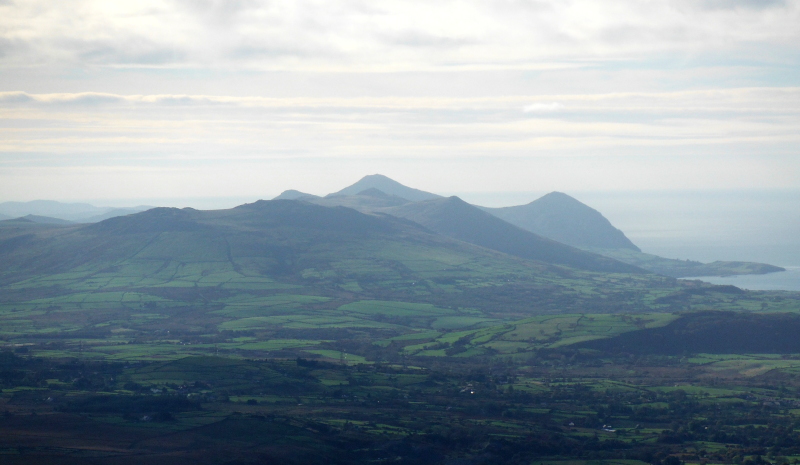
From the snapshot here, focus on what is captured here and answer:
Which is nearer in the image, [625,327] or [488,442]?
[488,442]

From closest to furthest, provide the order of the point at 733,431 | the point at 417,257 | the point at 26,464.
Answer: the point at 26,464
the point at 733,431
the point at 417,257

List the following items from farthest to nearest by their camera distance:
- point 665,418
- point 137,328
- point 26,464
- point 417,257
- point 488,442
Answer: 1. point 417,257
2. point 137,328
3. point 665,418
4. point 488,442
5. point 26,464

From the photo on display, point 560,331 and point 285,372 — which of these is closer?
point 285,372

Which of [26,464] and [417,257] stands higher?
[417,257]

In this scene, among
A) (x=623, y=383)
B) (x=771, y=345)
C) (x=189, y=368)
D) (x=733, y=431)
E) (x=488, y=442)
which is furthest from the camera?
(x=771, y=345)

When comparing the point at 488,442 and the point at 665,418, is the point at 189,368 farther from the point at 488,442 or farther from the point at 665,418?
the point at 665,418

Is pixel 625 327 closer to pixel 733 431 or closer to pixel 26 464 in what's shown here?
pixel 733 431

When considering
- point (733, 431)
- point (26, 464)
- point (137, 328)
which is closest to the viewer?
point (26, 464)

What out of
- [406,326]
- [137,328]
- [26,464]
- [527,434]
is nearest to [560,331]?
[406,326]

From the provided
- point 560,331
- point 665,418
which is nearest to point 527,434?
point 665,418
